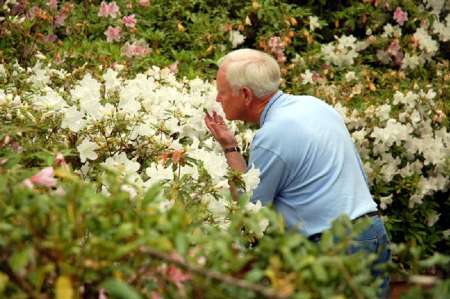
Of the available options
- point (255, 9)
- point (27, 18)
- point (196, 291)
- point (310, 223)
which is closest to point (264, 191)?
point (310, 223)

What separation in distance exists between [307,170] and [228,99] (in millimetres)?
563


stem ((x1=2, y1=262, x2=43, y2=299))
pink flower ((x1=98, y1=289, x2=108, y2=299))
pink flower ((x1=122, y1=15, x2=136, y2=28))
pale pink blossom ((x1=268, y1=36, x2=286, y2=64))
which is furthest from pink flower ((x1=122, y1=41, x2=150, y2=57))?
stem ((x1=2, y1=262, x2=43, y2=299))

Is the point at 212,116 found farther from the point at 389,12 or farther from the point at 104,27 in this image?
the point at 389,12

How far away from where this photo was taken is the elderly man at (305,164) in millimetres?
3414

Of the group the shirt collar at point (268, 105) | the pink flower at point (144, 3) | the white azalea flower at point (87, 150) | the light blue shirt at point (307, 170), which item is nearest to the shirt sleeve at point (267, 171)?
the light blue shirt at point (307, 170)

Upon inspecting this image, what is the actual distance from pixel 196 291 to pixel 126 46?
5.11 metres

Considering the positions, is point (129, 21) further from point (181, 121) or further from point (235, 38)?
point (181, 121)

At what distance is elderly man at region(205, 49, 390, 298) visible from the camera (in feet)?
11.2

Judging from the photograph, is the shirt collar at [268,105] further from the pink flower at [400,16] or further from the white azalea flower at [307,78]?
the pink flower at [400,16]

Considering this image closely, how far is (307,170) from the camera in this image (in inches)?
136

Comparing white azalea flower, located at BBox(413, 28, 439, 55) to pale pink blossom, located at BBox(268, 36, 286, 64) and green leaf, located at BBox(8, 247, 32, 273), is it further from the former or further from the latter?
green leaf, located at BBox(8, 247, 32, 273)

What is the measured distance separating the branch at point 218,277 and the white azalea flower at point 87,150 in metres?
1.58

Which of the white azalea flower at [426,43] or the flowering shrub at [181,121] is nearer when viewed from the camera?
the flowering shrub at [181,121]

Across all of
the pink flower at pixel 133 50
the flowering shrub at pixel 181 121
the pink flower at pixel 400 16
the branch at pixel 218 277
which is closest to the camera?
the branch at pixel 218 277
